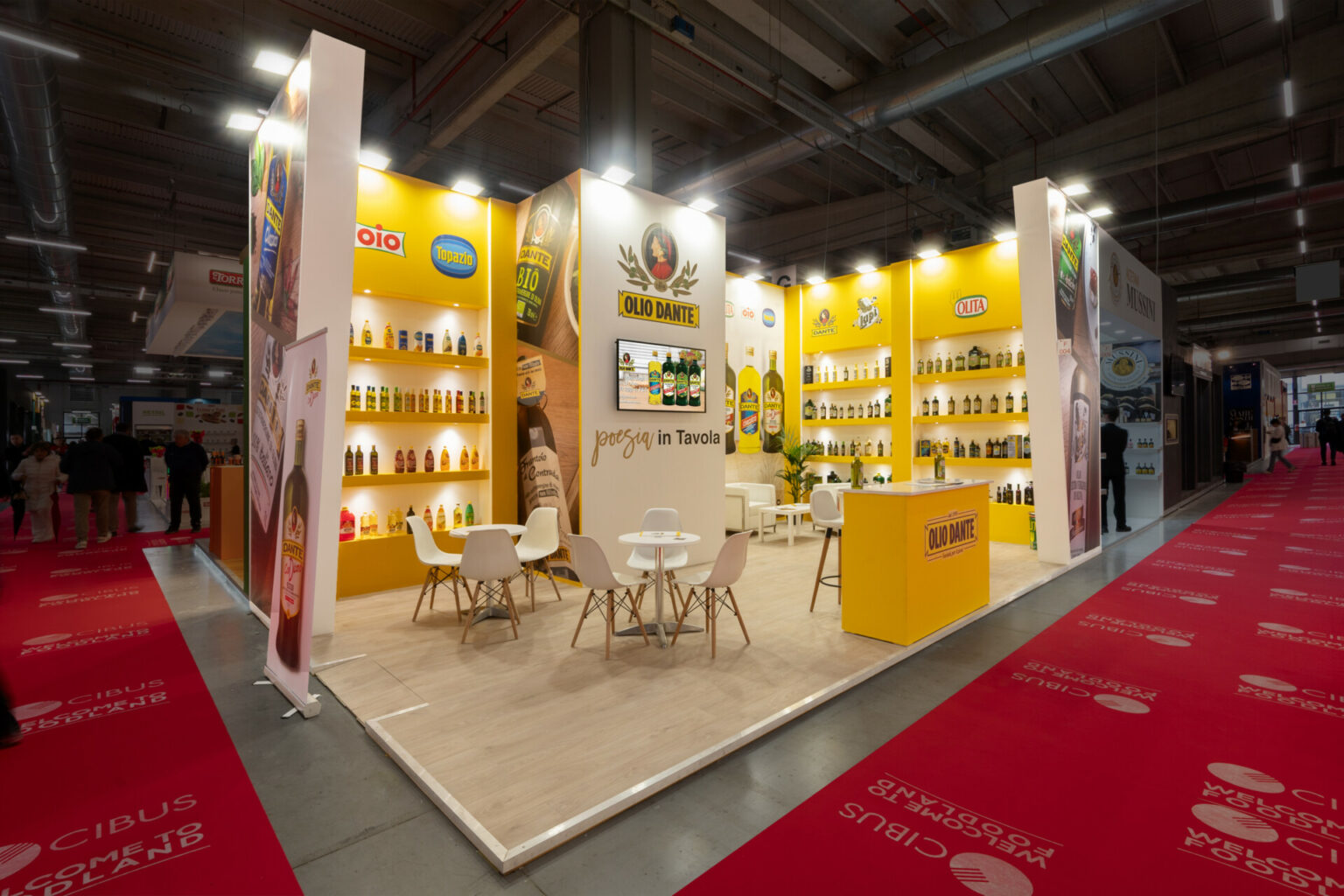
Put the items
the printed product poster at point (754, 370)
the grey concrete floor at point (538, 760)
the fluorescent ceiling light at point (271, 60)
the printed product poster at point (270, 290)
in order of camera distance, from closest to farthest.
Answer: the grey concrete floor at point (538, 760) → the fluorescent ceiling light at point (271, 60) → the printed product poster at point (270, 290) → the printed product poster at point (754, 370)

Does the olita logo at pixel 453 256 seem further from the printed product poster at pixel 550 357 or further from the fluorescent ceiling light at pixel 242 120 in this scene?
the fluorescent ceiling light at pixel 242 120

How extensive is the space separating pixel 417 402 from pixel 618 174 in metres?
2.81

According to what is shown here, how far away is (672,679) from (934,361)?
6.65 metres

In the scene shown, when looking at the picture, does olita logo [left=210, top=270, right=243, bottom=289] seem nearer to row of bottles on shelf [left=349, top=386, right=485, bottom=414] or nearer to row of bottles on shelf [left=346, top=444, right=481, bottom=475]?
row of bottles on shelf [left=349, top=386, right=485, bottom=414]

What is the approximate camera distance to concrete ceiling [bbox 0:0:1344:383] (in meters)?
5.91

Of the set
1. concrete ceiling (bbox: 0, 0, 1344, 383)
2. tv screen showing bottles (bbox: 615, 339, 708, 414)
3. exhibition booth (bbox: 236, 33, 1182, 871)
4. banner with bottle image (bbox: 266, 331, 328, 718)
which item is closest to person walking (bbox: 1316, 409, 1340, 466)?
concrete ceiling (bbox: 0, 0, 1344, 383)

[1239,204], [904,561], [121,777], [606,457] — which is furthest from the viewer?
[1239,204]

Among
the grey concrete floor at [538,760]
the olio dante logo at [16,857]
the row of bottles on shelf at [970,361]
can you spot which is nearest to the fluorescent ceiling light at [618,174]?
the grey concrete floor at [538,760]

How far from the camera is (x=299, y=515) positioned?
313cm

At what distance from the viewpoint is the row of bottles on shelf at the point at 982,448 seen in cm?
786

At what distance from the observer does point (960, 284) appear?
322 inches

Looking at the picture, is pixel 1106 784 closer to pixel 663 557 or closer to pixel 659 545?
pixel 659 545

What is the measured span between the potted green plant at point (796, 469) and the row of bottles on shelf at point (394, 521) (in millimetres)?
4988


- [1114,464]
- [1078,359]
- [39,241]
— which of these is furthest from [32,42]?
[1114,464]
